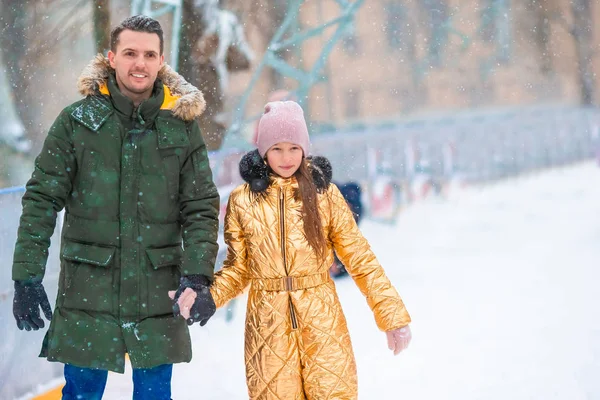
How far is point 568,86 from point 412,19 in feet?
5.27

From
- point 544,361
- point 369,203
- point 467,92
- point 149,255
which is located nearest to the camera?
point 149,255

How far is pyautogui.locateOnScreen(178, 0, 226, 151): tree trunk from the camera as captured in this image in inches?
202

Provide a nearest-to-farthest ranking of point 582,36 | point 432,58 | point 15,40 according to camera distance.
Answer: point 15,40, point 582,36, point 432,58

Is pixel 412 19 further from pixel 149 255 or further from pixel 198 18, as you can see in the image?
pixel 149 255

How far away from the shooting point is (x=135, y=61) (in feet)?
5.24

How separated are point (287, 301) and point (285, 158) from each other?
0.35 m

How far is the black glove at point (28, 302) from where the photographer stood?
4.99 feet

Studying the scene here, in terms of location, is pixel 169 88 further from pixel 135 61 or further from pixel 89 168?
pixel 89 168

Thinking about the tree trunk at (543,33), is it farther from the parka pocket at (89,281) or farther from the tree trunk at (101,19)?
the parka pocket at (89,281)

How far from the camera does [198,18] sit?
17.3ft

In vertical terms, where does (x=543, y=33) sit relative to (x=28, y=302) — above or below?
above

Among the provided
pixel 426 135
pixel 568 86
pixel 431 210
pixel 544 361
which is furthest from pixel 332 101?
pixel 544 361

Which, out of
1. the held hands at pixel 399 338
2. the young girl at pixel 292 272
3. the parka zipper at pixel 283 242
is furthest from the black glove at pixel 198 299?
the held hands at pixel 399 338

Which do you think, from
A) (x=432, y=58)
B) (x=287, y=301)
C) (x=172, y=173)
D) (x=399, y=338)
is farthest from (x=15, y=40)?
(x=399, y=338)
